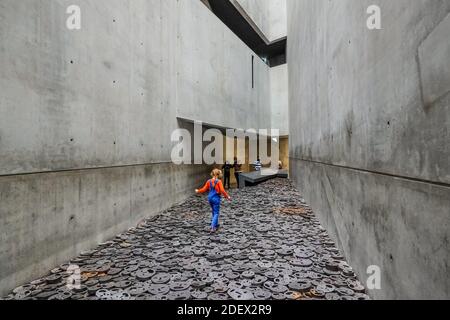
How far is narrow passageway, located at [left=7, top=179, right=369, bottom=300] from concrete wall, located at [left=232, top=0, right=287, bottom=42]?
63.6 feet

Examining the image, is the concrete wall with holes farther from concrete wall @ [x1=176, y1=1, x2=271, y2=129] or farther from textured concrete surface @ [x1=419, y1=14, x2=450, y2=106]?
textured concrete surface @ [x1=419, y1=14, x2=450, y2=106]

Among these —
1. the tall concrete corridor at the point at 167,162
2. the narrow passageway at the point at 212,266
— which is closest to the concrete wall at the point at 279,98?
the tall concrete corridor at the point at 167,162

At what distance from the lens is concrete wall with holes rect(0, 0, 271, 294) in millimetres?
3721

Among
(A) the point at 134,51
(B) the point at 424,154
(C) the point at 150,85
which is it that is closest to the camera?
(B) the point at 424,154

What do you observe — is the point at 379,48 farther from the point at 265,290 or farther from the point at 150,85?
the point at 150,85

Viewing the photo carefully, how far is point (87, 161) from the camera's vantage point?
518 centimetres

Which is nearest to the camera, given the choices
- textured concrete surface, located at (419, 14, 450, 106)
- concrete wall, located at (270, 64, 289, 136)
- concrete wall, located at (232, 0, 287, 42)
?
textured concrete surface, located at (419, 14, 450, 106)

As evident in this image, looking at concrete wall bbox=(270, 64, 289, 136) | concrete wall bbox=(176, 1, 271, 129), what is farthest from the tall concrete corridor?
concrete wall bbox=(270, 64, 289, 136)

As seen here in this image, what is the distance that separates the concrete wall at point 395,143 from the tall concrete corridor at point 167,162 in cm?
2

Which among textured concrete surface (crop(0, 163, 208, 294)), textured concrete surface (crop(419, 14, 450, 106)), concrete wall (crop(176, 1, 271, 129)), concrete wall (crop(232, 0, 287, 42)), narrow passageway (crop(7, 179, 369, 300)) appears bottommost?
narrow passageway (crop(7, 179, 369, 300))

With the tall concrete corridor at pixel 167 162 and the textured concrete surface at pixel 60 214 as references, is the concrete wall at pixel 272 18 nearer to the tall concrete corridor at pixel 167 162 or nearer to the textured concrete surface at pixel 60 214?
the tall concrete corridor at pixel 167 162

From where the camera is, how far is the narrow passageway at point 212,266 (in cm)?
347

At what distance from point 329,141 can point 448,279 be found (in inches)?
158
